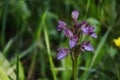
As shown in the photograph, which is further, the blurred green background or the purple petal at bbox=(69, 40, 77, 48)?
the blurred green background

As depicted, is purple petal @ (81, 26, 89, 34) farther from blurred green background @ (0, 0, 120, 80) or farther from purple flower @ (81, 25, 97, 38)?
blurred green background @ (0, 0, 120, 80)

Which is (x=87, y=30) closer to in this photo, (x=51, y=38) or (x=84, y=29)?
(x=84, y=29)

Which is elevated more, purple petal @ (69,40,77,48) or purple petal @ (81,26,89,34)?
purple petal @ (81,26,89,34)

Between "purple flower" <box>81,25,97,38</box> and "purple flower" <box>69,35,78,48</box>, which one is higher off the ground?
"purple flower" <box>81,25,97,38</box>

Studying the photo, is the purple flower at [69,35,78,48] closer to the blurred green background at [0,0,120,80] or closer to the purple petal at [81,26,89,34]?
the purple petal at [81,26,89,34]

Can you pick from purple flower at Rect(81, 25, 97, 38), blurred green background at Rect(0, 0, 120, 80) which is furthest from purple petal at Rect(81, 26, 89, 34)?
blurred green background at Rect(0, 0, 120, 80)

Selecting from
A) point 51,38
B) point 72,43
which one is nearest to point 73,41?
point 72,43

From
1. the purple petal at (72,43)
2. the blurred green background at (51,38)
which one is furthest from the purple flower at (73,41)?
the blurred green background at (51,38)

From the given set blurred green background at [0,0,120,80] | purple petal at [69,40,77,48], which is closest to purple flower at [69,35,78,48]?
purple petal at [69,40,77,48]
